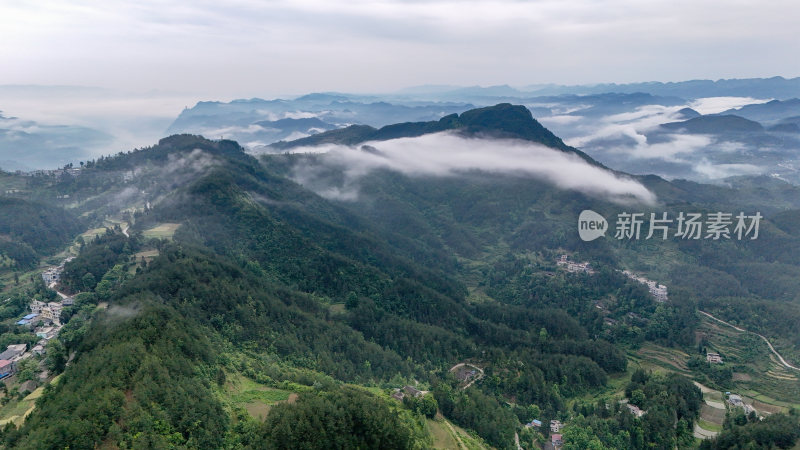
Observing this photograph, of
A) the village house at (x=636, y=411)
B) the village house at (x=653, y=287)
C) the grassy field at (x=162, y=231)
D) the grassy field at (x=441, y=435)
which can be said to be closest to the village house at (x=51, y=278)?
the grassy field at (x=162, y=231)

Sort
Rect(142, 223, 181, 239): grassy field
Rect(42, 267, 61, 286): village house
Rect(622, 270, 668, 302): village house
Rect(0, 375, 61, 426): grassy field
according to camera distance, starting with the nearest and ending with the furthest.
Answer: Rect(0, 375, 61, 426): grassy field < Rect(42, 267, 61, 286): village house < Rect(142, 223, 181, 239): grassy field < Rect(622, 270, 668, 302): village house

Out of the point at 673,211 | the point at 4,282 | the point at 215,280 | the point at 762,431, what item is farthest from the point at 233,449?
the point at 673,211

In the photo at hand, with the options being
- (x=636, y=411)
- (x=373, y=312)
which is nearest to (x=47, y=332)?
(x=373, y=312)

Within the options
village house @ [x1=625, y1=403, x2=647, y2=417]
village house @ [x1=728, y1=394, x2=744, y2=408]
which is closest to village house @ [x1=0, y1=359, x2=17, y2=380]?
village house @ [x1=625, y1=403, x2=647, y2=417]

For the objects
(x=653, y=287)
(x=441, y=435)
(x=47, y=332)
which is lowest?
(x=653, y=287)

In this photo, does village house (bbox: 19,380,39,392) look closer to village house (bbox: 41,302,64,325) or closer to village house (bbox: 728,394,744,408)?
village house (bbox: 41,302,64,325)

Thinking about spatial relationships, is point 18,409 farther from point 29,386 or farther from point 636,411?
point 636,411
